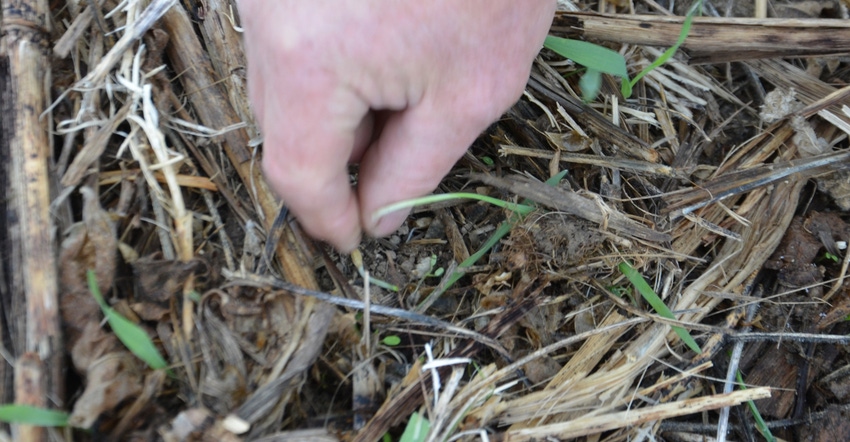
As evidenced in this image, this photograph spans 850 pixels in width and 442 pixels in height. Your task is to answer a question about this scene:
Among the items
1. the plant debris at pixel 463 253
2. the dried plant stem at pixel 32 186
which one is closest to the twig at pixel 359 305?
the plant debris at pixel 463 253

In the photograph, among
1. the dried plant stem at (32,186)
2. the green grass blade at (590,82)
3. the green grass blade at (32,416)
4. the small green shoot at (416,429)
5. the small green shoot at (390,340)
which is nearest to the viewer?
the green grass blade at (32,416)

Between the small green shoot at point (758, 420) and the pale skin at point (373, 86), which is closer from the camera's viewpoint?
the pale skin at point (373, 86)

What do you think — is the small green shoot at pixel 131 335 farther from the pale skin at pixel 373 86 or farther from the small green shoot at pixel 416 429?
the small green shoot at pixel 416 429

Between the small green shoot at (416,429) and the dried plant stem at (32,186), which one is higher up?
the dried plant stem at (32,186)

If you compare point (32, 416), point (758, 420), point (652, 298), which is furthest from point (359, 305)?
point (758, 420)

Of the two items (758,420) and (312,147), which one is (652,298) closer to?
(758,420)

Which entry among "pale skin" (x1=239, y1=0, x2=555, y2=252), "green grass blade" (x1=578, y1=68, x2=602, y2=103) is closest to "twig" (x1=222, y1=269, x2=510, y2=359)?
"pale skin" (x1=239, y1=0, x2=555, y2=252)

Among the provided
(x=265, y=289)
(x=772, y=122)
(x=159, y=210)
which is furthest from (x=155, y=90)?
(x=772, y=122)
